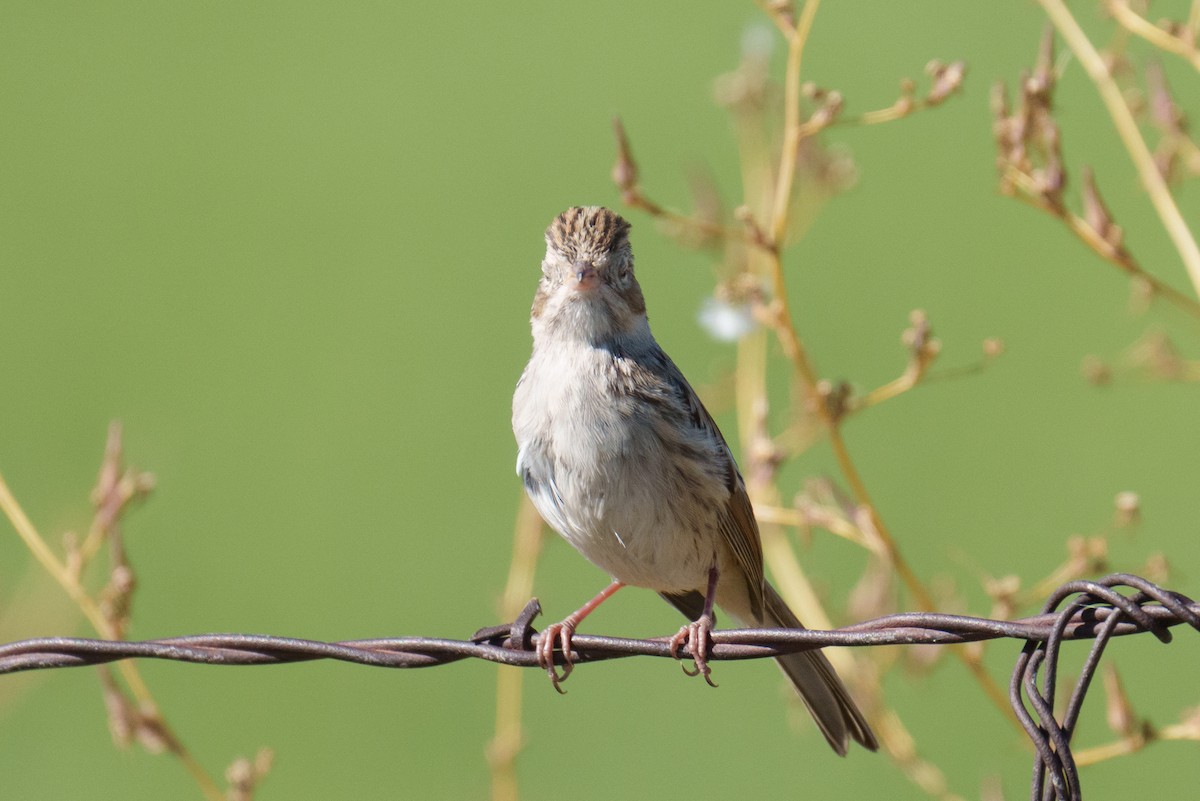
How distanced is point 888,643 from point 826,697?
1265mm

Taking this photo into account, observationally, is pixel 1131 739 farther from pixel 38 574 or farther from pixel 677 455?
pixel 38 574

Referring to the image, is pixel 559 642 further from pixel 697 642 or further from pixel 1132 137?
pixel 1132 137

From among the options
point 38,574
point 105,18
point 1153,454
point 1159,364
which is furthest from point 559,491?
point 105,18

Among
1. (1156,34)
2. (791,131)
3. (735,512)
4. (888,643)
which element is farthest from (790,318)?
(888,643)

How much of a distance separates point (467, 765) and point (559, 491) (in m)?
3.31

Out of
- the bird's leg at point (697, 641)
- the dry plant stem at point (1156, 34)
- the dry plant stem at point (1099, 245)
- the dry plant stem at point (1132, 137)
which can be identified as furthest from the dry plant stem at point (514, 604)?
the dry plant stem at point (1156, 34)

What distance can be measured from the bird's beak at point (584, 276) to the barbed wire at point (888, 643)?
45.5 inches

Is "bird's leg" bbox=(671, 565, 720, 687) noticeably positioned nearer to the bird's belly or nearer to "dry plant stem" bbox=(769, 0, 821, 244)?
the bird's belly

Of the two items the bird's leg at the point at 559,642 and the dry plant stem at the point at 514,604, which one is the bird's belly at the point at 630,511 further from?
the dry plant stem at the point at 514,604

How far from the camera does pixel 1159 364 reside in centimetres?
415

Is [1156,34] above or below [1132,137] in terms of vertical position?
above

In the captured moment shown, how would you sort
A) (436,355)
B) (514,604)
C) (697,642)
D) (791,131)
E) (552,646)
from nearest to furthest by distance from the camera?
(697,642), (552,646), (791,131), (514,604), (436,355)

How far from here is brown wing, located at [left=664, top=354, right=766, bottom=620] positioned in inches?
158

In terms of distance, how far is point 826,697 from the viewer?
12.6 ft
